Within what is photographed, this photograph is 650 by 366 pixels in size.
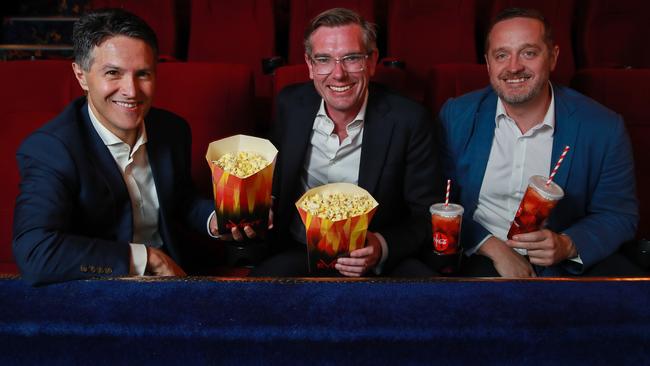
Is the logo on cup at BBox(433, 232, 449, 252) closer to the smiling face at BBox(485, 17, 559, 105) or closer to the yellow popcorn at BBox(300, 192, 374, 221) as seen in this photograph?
the yellow popcorn at BBox(300, 192, 374, 221)

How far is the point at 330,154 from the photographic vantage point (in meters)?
1.10

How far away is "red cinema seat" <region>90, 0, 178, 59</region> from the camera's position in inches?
86.1

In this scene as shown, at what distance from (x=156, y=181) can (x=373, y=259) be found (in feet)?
1.32

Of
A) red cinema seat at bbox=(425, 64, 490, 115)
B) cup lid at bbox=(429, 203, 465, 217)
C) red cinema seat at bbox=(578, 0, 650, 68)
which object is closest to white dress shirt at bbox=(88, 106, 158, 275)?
cup lid at bbox=(429, 203, 465, 217)

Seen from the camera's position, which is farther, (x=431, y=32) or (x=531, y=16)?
(x=431, y=32)

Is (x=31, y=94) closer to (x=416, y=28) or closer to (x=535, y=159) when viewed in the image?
(x=535, y=159)

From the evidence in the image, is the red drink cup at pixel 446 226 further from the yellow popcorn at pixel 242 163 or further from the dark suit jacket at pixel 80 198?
the dark suit jacket at pixel 80 198

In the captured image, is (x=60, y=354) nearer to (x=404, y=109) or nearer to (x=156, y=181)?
(x=156, y=181)

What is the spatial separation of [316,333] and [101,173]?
506 mm

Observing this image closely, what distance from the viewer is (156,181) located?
960 mm

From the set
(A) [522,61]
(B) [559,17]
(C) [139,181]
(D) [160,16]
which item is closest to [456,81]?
(A) [522,61]

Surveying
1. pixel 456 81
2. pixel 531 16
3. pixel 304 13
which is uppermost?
pixel 304 13

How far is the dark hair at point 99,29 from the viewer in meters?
0.82

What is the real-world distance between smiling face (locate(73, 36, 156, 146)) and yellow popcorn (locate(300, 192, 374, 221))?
12.3 inches
